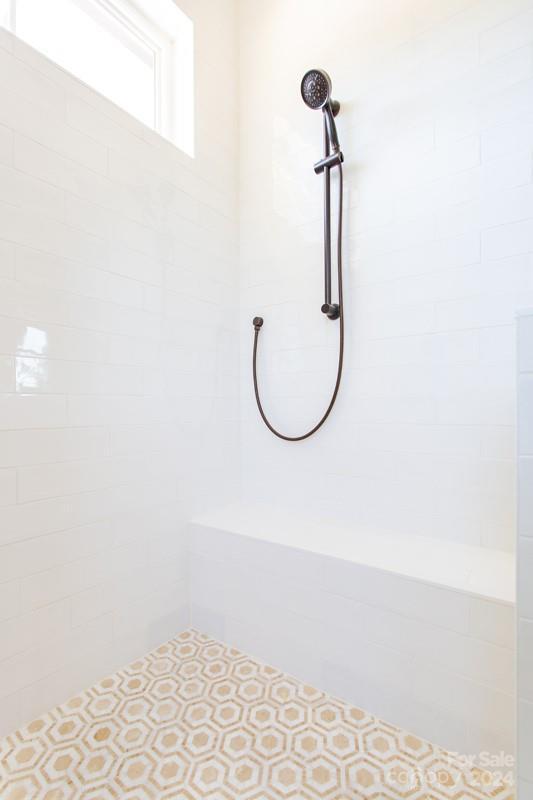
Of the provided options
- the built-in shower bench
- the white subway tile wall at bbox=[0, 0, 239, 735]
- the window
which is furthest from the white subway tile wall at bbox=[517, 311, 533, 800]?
the window

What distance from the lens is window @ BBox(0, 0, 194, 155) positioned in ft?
4.58

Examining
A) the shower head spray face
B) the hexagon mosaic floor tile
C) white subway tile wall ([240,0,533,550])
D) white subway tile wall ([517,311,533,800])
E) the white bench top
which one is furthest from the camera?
the shower head spray face

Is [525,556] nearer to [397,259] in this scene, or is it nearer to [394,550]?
[394,550]

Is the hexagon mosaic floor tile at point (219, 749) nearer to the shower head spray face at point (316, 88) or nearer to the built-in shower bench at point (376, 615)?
the built-in shower bench at point (376, 615)

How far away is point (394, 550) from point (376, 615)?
22 centimetres

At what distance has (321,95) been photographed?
1.52m

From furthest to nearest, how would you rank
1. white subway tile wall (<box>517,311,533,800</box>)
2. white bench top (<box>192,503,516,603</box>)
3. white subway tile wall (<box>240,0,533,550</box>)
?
white subway tile wall (<box>240,0,533,550</box>) < white bench top (<box>192,503,516,603</box>) < white subway tile wall (<box>517,311,533,800</box>)

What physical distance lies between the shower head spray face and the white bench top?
1599 millimetres

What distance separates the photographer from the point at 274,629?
1428 millimetres

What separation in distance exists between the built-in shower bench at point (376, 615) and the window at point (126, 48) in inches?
67.1

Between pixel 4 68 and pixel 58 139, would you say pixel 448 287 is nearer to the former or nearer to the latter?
pixel 58 139

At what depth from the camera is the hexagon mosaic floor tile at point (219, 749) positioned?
0.97 m

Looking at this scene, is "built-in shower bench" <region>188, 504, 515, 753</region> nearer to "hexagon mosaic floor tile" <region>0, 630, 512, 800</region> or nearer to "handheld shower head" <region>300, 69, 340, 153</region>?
"hexagon mosaic floor tile" <region>0, 630, 512, 800</region>

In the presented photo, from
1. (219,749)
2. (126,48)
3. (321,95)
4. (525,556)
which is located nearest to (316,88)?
(321,95)
